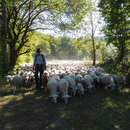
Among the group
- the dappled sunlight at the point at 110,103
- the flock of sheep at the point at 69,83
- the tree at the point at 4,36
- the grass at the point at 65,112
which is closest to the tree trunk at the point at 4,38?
the tree at the point at 4,36

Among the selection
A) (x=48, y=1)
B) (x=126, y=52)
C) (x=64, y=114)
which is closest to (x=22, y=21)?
(x=48, y=1)

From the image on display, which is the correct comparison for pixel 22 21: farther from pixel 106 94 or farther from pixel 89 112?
pixel 89 112

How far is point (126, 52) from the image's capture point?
1362cm

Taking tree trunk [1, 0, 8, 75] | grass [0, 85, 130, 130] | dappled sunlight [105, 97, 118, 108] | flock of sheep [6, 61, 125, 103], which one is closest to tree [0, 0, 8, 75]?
tree trunk [1, 0, 8, 75]

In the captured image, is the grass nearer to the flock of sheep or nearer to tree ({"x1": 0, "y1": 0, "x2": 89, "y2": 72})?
the flock of sheep

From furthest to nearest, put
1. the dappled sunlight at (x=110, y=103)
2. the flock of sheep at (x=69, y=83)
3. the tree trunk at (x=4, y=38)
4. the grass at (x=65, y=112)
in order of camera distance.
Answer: the tree trunk at (x=4, y=38) → the flock of sheep at (x=69, y=83) → the dappled sunlight at (x=110, y=103) → the grass at (x=65, y=112)

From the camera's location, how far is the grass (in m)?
4.47

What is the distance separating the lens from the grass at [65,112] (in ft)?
14.7

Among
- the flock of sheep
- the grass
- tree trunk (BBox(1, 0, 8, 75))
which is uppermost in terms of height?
tree trunk (BBox(1, 0, 8, 75))

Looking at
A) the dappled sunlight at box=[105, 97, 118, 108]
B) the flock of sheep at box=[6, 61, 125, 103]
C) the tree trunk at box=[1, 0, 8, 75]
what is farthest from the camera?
the tree trunk at box=[1, 0, 8, 75]

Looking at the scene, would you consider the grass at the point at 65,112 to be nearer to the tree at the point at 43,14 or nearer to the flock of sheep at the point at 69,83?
the flock of sheep at the point at 69,83

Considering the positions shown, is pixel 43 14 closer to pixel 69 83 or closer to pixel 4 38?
pixel 4 38

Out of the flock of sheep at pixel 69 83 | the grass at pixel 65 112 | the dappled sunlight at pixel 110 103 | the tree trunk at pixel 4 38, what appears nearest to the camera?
the grass at pixel 65 112

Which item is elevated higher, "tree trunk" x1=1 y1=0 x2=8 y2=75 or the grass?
"tree trunk" x1=1 y1=0 x2=8 y2=75
